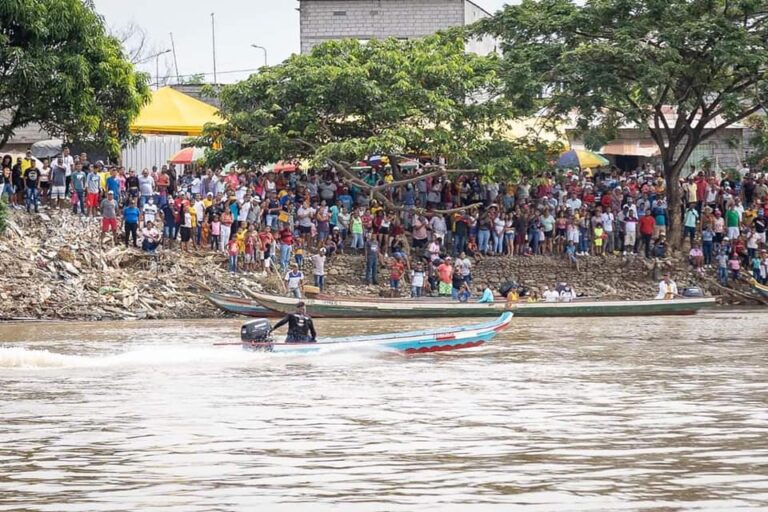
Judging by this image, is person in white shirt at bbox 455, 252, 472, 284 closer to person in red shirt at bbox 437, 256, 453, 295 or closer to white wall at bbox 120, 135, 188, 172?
person in red shirt at bbox 437, 256, 453, 295

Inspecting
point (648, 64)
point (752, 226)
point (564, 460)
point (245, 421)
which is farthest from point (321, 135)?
point (564, 460)

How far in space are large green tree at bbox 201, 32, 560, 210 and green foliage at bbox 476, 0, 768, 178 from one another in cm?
112

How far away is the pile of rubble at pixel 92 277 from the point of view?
31.4 meters

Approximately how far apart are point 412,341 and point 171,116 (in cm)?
1837

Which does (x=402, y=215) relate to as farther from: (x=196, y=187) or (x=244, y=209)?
(x=196, y=187)

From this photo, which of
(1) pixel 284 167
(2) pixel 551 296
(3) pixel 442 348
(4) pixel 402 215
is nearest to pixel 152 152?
(1) pixel 284 167

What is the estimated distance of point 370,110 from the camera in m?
36.2

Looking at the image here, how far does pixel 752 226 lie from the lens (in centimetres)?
3806

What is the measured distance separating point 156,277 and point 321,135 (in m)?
6.26

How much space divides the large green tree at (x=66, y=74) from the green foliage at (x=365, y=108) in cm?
318

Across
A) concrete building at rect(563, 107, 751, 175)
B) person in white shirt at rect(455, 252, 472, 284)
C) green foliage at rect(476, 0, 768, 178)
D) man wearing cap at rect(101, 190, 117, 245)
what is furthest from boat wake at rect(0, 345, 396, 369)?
concrete building at rect(563, 107, 751, 175)

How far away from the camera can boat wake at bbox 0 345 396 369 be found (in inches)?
834

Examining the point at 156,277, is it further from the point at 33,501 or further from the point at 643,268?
the point at 33,501

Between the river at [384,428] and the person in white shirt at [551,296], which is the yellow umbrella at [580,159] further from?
the river at [384,428]
